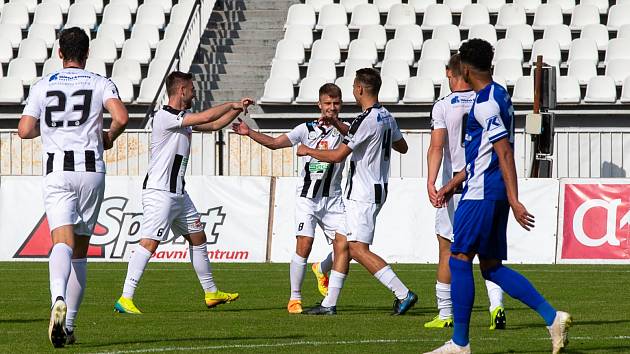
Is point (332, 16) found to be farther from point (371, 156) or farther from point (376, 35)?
point (371, 156)

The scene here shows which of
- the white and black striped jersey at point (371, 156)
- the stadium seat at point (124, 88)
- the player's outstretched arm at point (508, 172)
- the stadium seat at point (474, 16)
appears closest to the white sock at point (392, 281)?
the white and black striped jersey at point (371, 156)

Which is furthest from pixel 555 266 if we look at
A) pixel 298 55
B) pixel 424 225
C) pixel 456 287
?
pixel 456 287

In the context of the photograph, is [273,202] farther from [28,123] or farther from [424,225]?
[28,123]

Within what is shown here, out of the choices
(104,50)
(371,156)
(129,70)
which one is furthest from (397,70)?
(371,156)

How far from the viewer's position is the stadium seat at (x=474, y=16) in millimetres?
26812

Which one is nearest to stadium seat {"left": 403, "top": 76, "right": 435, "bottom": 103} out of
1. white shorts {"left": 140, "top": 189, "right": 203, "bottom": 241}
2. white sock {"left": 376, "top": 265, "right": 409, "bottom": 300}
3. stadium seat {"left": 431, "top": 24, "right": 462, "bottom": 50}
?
stadium seat {"left": 431, "top": 24, "right": 462, "bottom": 50}

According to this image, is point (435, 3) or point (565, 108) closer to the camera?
point (565, 108)

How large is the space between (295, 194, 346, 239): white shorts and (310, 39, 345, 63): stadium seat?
14.2m

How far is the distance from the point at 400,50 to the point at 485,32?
1.75m

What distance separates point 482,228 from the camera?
804 centimetres

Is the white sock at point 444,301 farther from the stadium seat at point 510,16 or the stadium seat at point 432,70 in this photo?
the stadium seat at point 510,16

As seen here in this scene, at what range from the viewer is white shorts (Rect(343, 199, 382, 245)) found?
37.0 ft

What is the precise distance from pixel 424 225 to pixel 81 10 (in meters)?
11.6

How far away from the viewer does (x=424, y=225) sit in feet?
64.6
